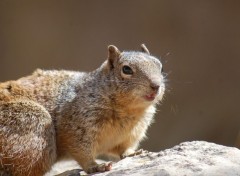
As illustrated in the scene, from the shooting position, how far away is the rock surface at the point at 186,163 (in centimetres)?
463

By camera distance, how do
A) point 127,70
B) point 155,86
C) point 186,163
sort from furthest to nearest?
1. point 127,70
2. point 155,86
3. point 186,163

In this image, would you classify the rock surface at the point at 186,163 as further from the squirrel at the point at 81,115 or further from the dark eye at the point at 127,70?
the dark eye at the point at 127,70

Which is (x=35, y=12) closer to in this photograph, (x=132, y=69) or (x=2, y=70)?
(x=2, y=70)

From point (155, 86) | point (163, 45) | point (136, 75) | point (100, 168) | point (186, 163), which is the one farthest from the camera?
point (163, 45)

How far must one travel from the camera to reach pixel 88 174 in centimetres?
552

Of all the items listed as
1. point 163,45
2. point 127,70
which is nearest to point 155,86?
point 127,70

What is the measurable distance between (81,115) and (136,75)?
2.38ft

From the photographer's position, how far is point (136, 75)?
18.8ft

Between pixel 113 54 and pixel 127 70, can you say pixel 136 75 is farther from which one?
pixel 113 54

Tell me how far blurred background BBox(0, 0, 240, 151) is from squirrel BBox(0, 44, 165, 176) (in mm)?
3370

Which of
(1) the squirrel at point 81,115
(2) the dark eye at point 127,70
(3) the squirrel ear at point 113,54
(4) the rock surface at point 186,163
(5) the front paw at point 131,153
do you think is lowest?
(4) the rock surface at point 186,163

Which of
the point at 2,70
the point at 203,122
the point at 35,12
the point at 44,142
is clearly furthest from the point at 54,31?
the point at 44,142

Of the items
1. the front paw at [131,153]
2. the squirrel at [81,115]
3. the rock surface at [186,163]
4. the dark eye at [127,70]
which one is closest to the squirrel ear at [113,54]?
the squirrel at [81,115]

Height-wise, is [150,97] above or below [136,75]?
below
